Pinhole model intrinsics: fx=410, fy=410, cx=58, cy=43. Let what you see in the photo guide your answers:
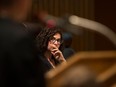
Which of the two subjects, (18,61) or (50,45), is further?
(50,45)

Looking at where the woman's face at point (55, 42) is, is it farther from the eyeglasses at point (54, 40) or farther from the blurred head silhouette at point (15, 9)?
the blurred head silhouette at point (15, 9)

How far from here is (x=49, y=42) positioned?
14.7ft

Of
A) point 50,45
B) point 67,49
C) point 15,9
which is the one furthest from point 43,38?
point 15,9

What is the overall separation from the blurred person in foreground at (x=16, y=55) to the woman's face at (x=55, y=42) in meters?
2.88

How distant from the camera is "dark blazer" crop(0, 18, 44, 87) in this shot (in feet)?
5.05

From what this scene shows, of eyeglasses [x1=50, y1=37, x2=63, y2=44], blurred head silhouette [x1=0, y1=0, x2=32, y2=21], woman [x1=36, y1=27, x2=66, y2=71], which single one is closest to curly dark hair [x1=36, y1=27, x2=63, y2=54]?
woman [x1=36, y1=27, x2=66, y2=71]

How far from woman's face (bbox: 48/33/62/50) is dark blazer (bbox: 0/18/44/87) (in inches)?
114

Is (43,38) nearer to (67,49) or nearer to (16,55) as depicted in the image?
(67,49)

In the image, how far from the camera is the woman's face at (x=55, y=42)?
453 cm

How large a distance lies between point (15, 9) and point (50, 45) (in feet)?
9.68

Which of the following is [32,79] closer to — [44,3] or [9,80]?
[9,80]

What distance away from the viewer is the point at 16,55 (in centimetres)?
154

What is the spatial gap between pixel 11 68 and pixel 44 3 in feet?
18.5

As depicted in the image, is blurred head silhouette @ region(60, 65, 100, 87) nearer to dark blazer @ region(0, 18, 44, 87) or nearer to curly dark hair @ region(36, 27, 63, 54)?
dark blazer @ region(0, 18, 44, 87)
